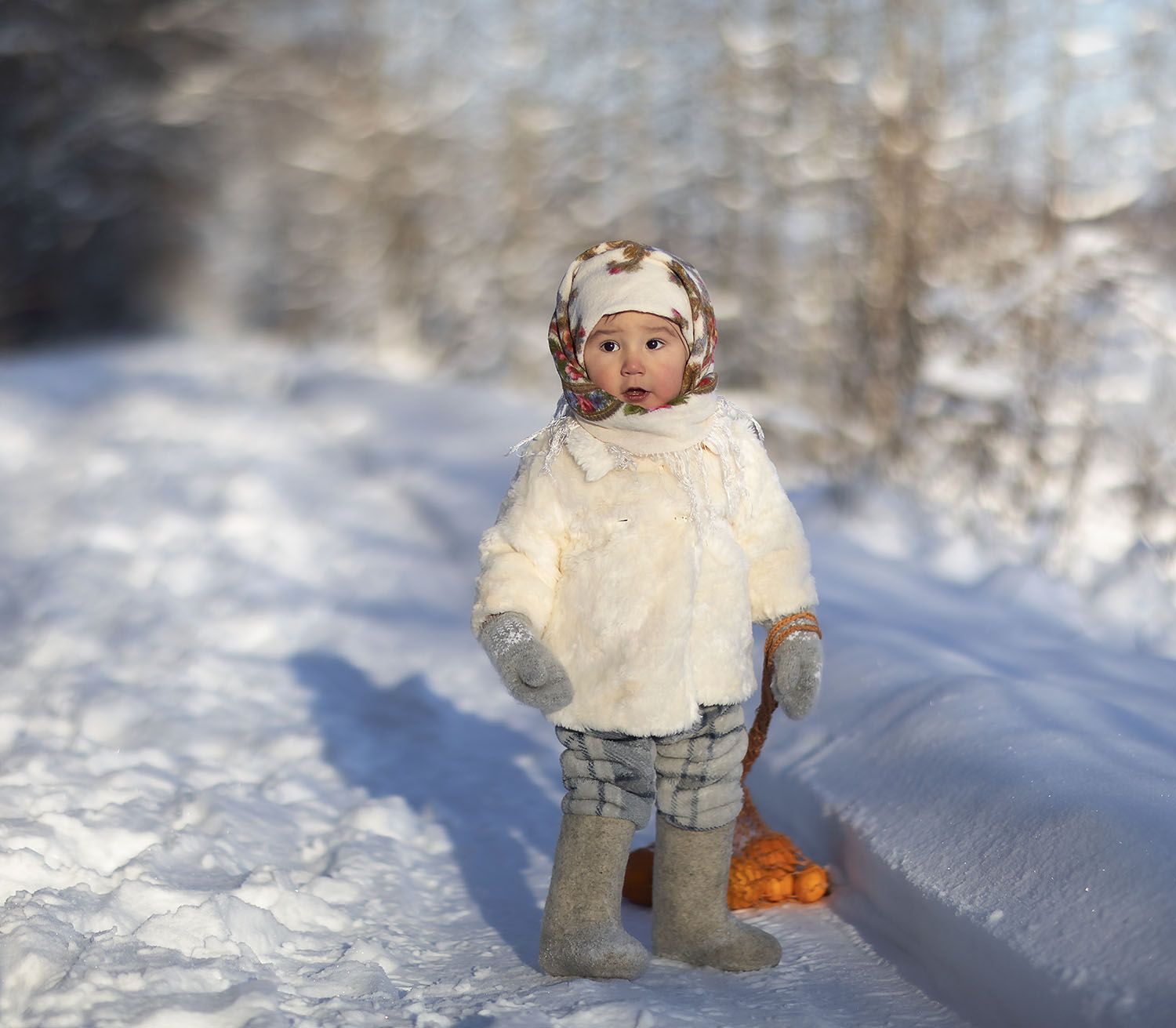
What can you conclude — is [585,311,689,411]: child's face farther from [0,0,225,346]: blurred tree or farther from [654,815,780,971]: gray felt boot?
[0,0,225,346]: blurred tree

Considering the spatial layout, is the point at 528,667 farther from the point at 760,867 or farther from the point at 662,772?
the point at 760,867

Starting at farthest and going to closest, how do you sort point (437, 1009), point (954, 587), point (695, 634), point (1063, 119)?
point (1063, 119), point (954, 587), point (695, 634), point (437, 1009)

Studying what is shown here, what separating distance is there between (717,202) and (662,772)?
40.7 ft

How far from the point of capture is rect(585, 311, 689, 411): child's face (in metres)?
2.44

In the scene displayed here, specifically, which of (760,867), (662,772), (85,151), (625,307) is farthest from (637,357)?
(85,151)

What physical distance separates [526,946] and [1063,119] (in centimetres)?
707

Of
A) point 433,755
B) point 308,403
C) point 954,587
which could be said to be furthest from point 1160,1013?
point 308,403

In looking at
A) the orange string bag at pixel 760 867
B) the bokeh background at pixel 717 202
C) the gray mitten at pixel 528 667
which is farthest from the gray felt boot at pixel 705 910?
the bokeh background at pixel 717 202

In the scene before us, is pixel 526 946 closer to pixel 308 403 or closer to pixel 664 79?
pixel 308 403

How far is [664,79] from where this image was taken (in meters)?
17.5

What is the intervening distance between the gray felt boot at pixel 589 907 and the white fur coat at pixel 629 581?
0.23 m

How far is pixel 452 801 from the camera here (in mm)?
3609

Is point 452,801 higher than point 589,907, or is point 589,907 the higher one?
point 589,907

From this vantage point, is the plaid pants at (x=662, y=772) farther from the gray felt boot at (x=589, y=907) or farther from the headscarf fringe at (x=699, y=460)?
the headscarf fringe at (x=699, y=460)
